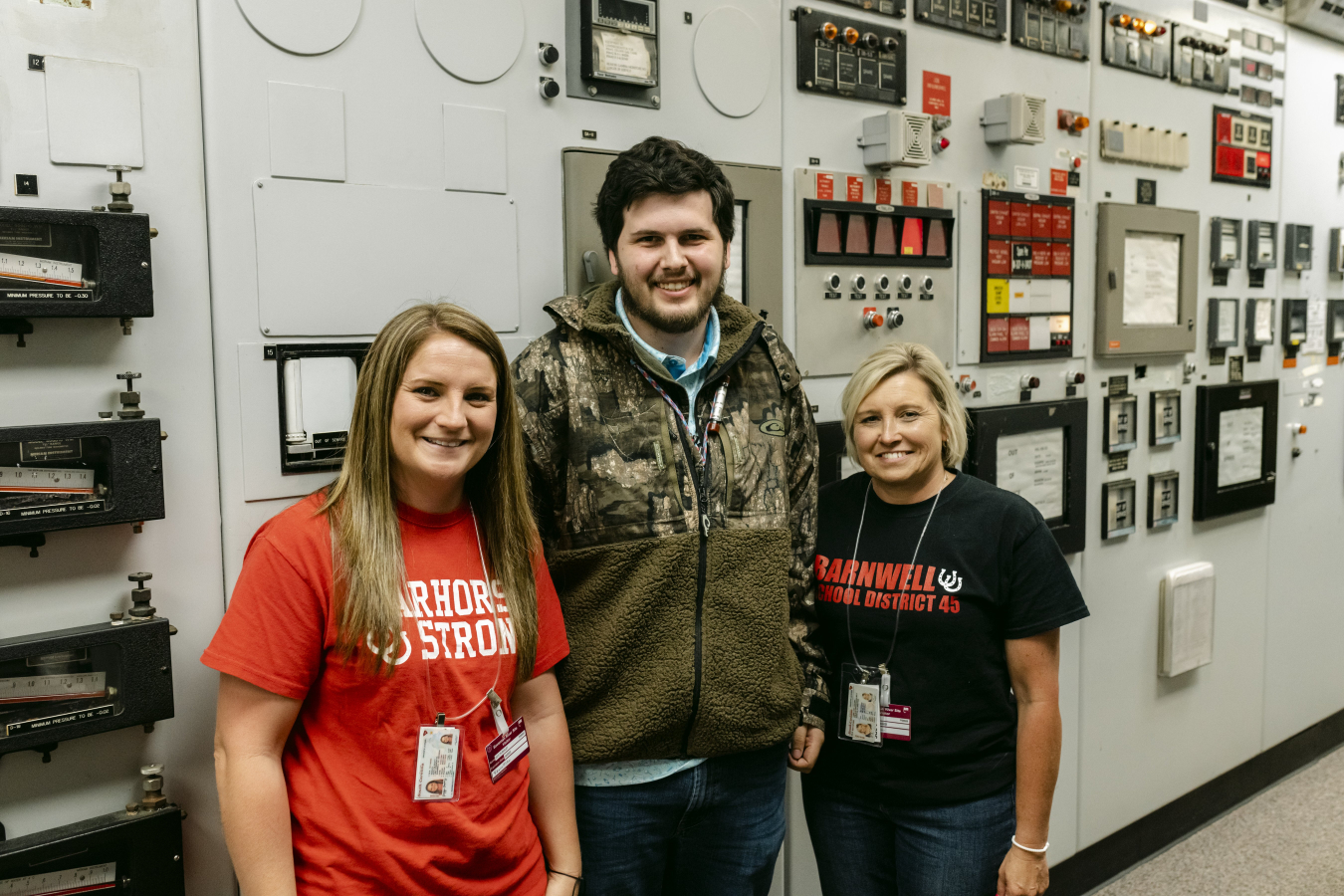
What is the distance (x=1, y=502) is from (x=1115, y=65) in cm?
314

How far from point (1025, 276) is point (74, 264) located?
7.81ft

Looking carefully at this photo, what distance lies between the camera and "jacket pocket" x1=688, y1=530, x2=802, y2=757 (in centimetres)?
164

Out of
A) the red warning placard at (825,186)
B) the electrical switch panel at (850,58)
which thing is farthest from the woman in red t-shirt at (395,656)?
the electrical switch panel at (850,58)

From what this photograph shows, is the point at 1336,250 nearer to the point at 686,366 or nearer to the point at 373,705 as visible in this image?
the point at 686,366

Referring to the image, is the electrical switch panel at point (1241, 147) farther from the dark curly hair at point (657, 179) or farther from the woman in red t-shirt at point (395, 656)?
the woman in red t-shirt at point (395, 656)

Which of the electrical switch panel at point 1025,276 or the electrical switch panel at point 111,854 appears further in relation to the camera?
the electrical switch panel at point 1025,276

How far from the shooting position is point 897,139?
2.38 metres

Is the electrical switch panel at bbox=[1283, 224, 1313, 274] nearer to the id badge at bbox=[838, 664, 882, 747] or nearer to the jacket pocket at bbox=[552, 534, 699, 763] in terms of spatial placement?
the id badge at bbox=[838, 664, 882, 747]

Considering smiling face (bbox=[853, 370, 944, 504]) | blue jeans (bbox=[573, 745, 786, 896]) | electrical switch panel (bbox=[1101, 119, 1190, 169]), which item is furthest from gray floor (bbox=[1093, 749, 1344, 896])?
electrical switch panel (bbox=[1101, 119, 1190, 169])

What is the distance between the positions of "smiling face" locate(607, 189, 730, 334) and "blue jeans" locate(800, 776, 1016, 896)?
0.93 m

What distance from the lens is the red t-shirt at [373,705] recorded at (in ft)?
4.06

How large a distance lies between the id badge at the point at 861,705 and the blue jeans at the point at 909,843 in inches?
4.7

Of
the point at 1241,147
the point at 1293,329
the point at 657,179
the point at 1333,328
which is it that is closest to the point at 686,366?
the point at 657,179

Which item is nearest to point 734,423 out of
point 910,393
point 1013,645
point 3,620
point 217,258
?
point 910,393
